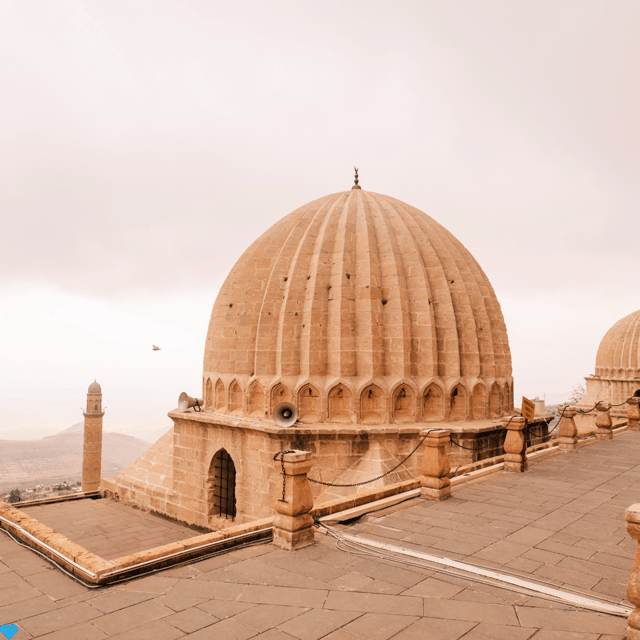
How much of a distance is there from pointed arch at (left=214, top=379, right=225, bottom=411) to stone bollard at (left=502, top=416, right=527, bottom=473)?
719 centimetres

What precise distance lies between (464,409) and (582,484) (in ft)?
12.0

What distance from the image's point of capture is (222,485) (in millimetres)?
12750

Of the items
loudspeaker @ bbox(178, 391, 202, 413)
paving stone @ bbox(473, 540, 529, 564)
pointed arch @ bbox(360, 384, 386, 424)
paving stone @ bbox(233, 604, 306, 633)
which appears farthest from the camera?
loudspeaker @ bbox(178, 391, 202, 413)

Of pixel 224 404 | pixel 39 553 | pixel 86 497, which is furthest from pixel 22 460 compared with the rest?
pixel 39 553

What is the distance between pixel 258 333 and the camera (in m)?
12.7

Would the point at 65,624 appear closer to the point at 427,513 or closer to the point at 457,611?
the point at 457,611

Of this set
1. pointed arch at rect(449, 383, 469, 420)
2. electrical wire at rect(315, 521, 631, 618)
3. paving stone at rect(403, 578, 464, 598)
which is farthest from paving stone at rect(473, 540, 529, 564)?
pointed arch at rect(449, 383, 469, 420)

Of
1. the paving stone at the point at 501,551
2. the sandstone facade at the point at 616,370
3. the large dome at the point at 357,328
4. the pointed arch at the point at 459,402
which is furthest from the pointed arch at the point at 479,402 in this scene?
the sandstone facade at the point at 616,370

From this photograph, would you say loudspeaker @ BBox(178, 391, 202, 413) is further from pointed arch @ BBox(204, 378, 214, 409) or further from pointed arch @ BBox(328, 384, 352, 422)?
pointed arch @ BBox(328, 384, 352, 422)

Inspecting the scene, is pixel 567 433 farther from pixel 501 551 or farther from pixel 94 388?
pixel 94 388

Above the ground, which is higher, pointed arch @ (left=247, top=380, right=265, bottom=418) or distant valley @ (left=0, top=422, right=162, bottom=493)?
pointed arch @ (left=247, top=380, right=265, bottom=418)

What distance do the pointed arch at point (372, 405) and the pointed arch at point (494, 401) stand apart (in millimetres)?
3389

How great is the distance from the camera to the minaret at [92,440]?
27.7 metres

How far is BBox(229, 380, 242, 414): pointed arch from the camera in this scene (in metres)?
12.8
